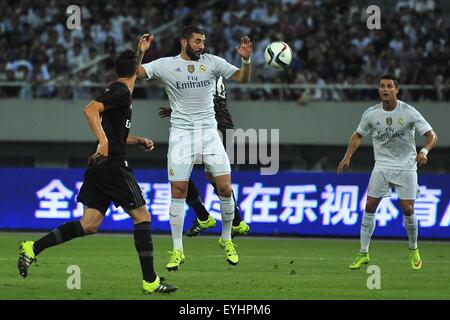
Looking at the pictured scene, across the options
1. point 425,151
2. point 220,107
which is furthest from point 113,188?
point 425,151

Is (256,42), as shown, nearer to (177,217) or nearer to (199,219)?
(199,219)

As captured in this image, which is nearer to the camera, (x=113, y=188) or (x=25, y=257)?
(x=113, y=188)

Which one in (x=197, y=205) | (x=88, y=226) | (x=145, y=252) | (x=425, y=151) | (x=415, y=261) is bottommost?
(x=415, y=261)

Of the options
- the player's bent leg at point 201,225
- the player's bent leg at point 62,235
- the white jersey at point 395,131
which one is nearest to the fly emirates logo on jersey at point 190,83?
the player's bent leg at point 201,225

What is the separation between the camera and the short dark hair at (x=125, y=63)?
1164 centimetres

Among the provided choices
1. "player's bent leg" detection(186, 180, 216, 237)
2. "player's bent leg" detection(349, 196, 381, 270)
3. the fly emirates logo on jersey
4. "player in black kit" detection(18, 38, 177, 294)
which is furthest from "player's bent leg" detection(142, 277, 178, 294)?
"player's bent leg" detection(349, 196, 381, 270)

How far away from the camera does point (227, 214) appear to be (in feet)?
47.0

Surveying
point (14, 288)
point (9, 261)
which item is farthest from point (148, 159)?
point (14, 288)

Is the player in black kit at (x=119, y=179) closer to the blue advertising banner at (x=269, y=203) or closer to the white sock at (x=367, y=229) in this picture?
the white sock at (x=367, y=229)

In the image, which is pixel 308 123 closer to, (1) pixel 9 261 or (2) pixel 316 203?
(2) pixel 316 203

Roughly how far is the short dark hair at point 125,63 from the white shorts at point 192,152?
7.66ft

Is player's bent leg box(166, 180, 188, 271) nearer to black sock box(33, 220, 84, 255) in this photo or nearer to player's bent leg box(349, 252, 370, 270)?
black sock box(33, 220, 84, 255)

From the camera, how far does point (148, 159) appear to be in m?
32.0

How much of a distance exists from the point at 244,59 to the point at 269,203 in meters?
10.1
